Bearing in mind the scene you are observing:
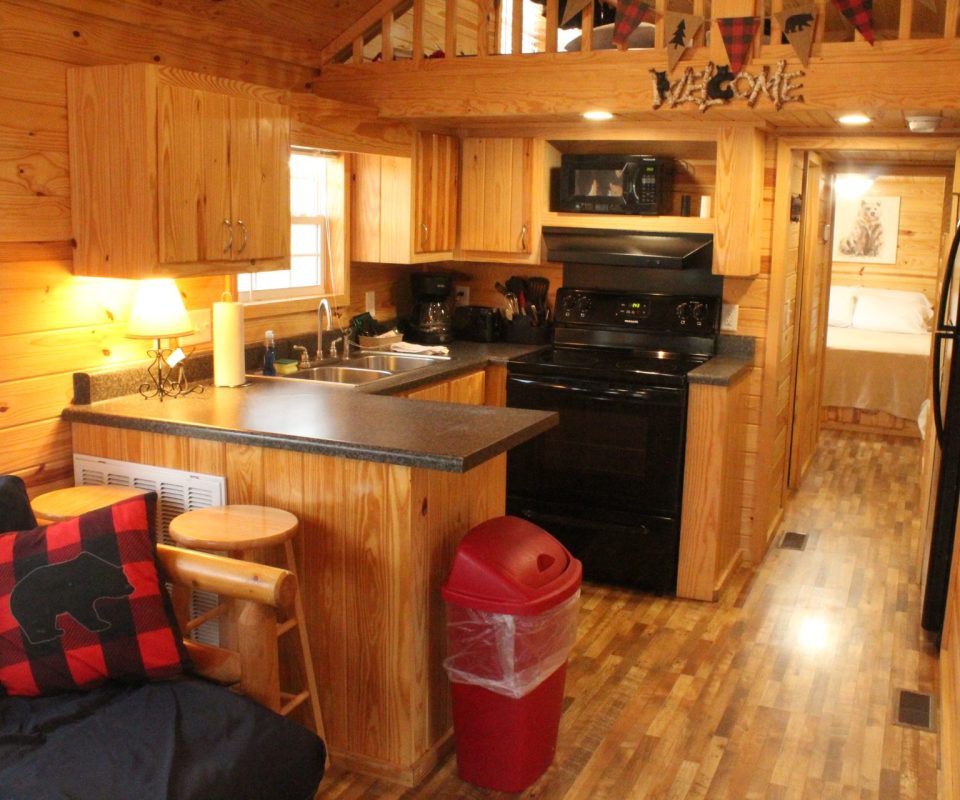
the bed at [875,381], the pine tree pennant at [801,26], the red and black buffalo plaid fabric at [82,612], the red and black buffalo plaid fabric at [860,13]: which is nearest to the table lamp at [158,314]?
the red and black buffalo plaid fabric at [82,612]

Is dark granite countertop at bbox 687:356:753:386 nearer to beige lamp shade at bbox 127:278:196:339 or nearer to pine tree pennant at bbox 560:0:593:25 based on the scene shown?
pine tree pennant at bbox 560:0:593:25

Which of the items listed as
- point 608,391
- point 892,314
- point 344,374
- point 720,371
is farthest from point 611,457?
point 892,314

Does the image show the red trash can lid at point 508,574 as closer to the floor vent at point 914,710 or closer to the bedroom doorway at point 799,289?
the floor vent at point 914,710

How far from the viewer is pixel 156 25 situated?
131 inches

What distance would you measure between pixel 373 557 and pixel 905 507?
12.8ft

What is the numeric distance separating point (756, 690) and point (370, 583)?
1.44 meters

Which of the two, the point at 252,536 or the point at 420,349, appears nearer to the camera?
the point at 252,536

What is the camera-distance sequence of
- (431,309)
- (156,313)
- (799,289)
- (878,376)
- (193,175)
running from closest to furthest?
(193,175) → (156,313) → (431,309) → (799,289) → (878,376)

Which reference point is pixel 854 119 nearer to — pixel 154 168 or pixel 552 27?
pixel 552 27

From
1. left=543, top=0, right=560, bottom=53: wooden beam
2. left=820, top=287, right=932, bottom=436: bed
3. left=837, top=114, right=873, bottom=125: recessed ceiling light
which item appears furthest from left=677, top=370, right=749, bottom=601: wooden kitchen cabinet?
left=820, top=287, right=932, bottom=436: bed

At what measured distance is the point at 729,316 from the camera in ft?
15.3

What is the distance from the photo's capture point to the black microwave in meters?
4.43

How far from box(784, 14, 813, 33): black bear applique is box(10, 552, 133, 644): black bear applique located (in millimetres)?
2739

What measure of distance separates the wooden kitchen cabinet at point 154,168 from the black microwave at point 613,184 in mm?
1691
